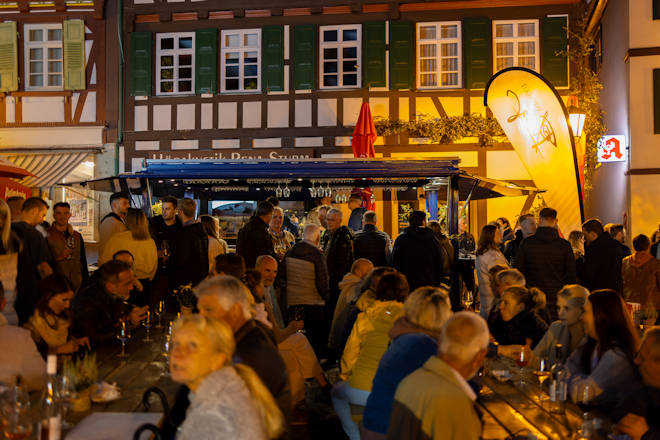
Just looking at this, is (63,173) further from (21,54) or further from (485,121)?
(485,121)

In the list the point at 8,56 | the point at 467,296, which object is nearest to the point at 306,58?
the point at 8,56

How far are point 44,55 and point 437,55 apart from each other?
9582 mm

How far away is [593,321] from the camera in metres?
3.58

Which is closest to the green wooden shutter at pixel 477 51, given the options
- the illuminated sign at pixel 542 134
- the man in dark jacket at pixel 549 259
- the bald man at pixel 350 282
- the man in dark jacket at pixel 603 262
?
the illuminated sign at pixel 542 134

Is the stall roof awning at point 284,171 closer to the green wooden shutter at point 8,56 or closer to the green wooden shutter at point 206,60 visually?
the green wooden shutter at point 206,60

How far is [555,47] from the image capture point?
1431cm

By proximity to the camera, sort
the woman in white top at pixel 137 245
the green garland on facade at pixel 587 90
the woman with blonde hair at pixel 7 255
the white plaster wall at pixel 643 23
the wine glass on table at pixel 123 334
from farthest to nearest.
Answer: the green garland on facade at pixel 587 90, the white plaster wall at pixel 643 23, the woman in white top at pixel 137 245, the woman with blonde hair at pixel 7 255, the wine glass on table at pixel 123 334

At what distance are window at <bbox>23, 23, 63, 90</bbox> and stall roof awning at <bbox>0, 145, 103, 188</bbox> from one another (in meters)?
1.56

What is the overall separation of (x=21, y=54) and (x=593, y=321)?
1572 cm

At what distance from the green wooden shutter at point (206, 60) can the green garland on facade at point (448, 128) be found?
4174 millimetres

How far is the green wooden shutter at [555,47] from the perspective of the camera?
564 inches

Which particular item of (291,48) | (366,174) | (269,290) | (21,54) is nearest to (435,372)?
(269,290)

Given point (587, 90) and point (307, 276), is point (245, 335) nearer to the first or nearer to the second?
point (307, 276)

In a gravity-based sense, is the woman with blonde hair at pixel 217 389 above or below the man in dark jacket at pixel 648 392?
above
